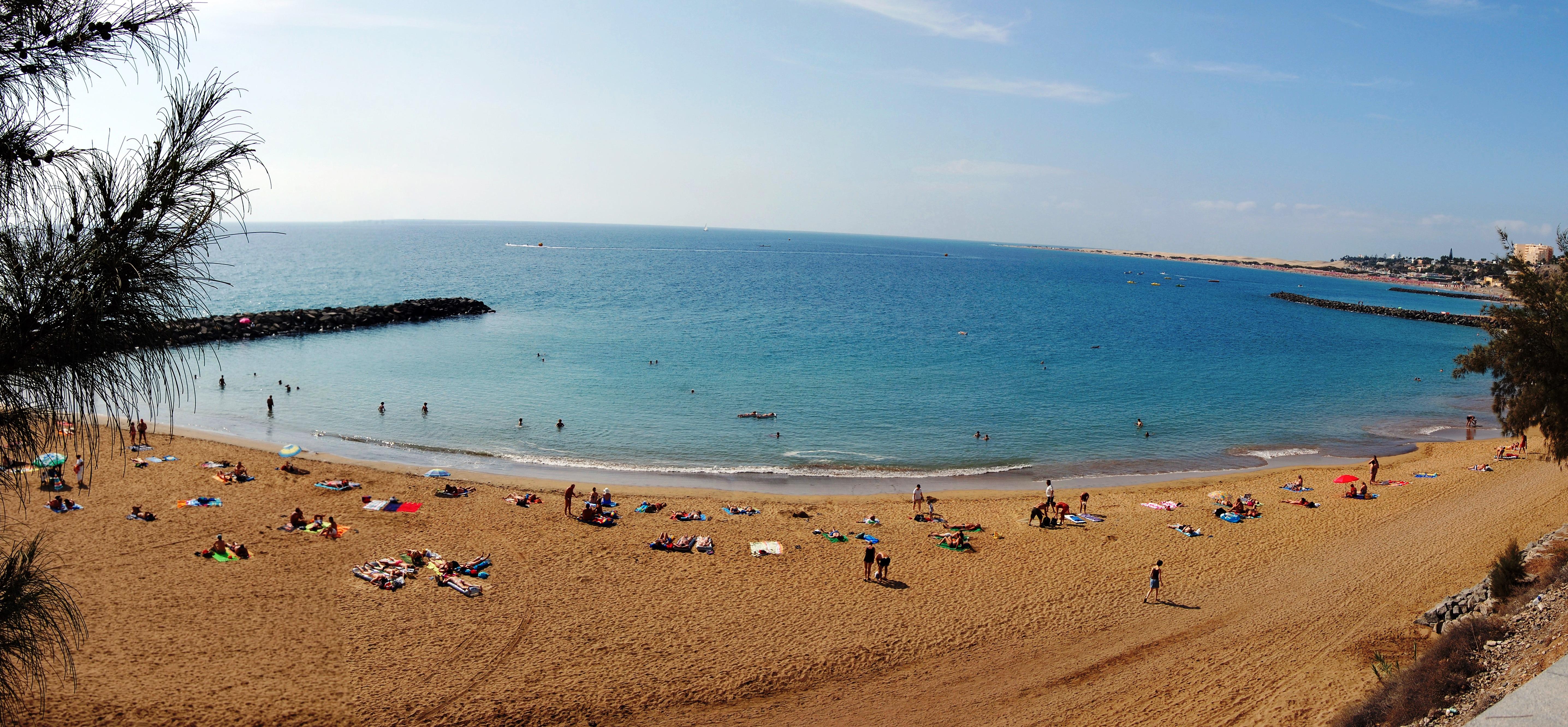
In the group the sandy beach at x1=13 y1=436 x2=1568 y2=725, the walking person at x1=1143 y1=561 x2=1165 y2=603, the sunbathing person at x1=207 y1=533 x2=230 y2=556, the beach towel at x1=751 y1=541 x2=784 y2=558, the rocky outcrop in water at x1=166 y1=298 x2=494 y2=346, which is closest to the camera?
the sandy beach at x1=13 y1=436 x2=1568 y2=725

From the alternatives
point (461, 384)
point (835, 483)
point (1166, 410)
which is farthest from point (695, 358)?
Result: point (1166, 410)

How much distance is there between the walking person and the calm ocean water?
13.6 metres

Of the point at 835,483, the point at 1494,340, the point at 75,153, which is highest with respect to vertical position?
the point at 75,153

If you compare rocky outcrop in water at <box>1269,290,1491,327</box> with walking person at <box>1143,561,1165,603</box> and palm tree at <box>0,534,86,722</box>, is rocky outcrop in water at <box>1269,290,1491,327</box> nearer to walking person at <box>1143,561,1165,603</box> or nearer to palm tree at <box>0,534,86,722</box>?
walking person at <box>1143,561,1165,603</box>

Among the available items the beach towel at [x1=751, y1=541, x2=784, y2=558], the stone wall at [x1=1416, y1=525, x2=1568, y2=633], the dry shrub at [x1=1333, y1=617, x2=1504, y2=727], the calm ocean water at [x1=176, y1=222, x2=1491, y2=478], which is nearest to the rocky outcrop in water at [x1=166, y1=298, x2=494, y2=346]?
the calm ocean water at [x1=176, y1=222, x2=1491, y2=478]

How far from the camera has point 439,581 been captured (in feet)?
63.5

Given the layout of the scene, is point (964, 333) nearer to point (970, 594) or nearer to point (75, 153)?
point (970, 594)

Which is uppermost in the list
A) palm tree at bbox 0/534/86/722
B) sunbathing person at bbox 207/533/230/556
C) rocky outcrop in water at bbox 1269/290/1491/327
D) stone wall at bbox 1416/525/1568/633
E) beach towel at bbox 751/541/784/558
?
rocky outcrop in water at bbox 1269/290/1491/327

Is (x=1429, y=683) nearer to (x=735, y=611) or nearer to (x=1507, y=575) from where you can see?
(x=1507, y=575)

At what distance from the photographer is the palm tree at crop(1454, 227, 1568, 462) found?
18.5 meters

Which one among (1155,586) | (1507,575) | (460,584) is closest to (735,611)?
(460,584)

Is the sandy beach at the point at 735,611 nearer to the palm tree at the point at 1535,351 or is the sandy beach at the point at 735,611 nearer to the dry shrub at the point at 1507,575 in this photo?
the dry shrub at the point at 1507,575

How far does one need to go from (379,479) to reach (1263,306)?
449ft

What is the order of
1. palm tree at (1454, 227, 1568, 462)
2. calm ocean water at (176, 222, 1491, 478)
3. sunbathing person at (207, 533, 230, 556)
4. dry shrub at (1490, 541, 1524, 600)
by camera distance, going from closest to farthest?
dry shrub at (1490, 541, 1524, 600), palm tree at (1454, 227, 1568, 462), sunbathing person at (207, 533, 230, 556), calm ocean water at (176, 222, 1491, 478)
